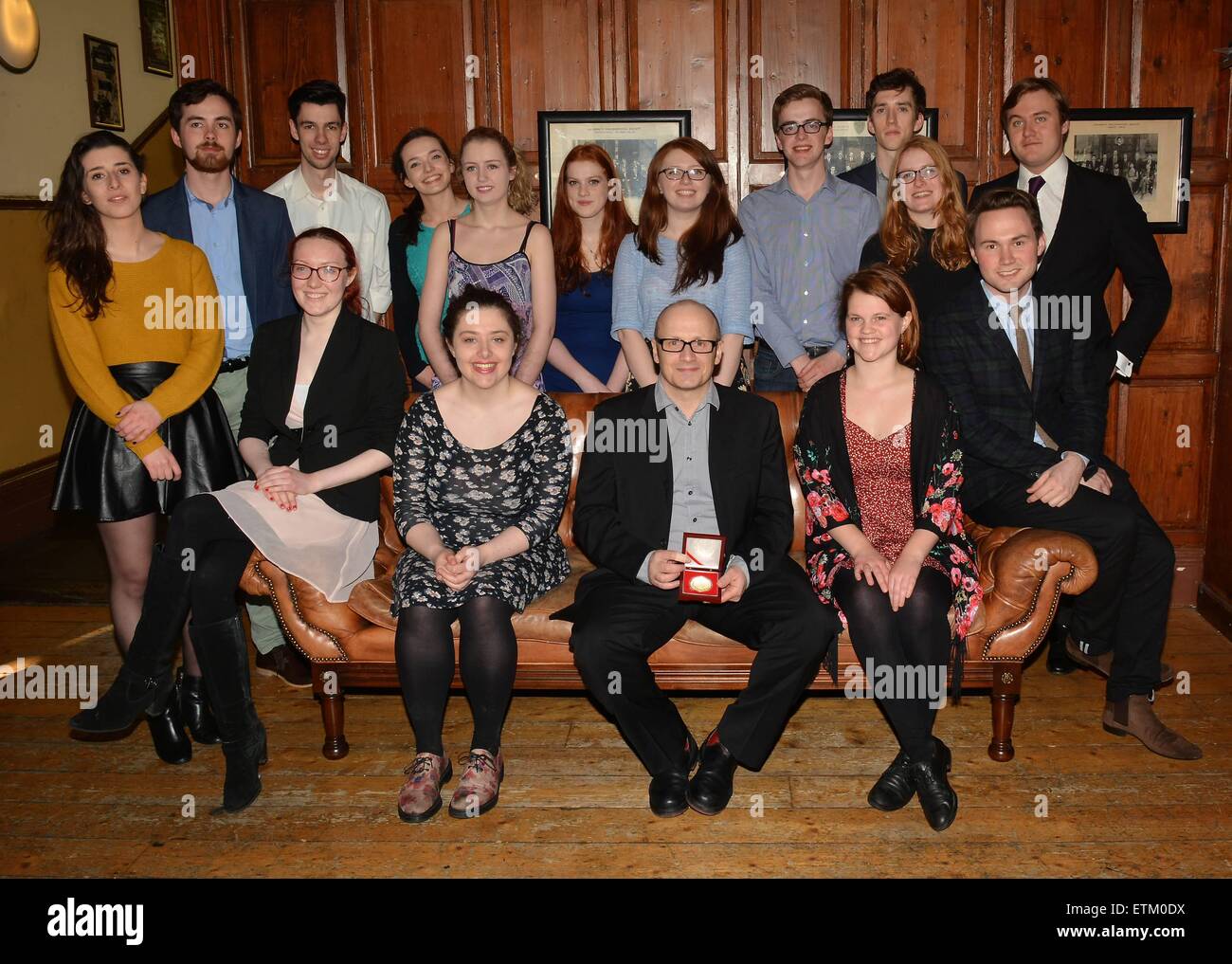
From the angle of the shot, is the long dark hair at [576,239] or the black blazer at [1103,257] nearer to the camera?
the black blazer at [1103,257]

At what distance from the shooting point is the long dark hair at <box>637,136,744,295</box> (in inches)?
148

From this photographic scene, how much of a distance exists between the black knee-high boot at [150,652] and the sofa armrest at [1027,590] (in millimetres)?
2324

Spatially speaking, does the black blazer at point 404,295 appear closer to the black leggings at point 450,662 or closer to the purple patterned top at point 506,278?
the purple patterned top at point 506,278

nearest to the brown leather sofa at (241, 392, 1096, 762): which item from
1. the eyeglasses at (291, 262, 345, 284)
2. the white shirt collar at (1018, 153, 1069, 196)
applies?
the eyeglasses at (291, 262, 345, 284)

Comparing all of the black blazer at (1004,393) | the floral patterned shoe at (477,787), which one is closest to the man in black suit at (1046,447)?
the black blazer at (1004,393)

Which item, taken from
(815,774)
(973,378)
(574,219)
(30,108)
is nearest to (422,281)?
(574,219)

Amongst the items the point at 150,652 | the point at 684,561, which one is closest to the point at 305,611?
the point at 150,652

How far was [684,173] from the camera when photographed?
3.72 metres

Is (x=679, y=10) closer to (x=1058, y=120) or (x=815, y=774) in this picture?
(x=1058, y=120)

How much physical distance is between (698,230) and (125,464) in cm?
202

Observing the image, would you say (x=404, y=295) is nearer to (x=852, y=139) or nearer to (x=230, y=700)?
(x=230, y=700)

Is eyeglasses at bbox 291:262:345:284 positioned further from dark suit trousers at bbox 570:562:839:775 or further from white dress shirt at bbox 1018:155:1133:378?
white dress shirt at bbox 1018:155:1133:378

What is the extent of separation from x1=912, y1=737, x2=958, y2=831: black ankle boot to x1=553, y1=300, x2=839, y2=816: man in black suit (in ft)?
1.27

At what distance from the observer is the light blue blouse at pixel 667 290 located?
3805mm
